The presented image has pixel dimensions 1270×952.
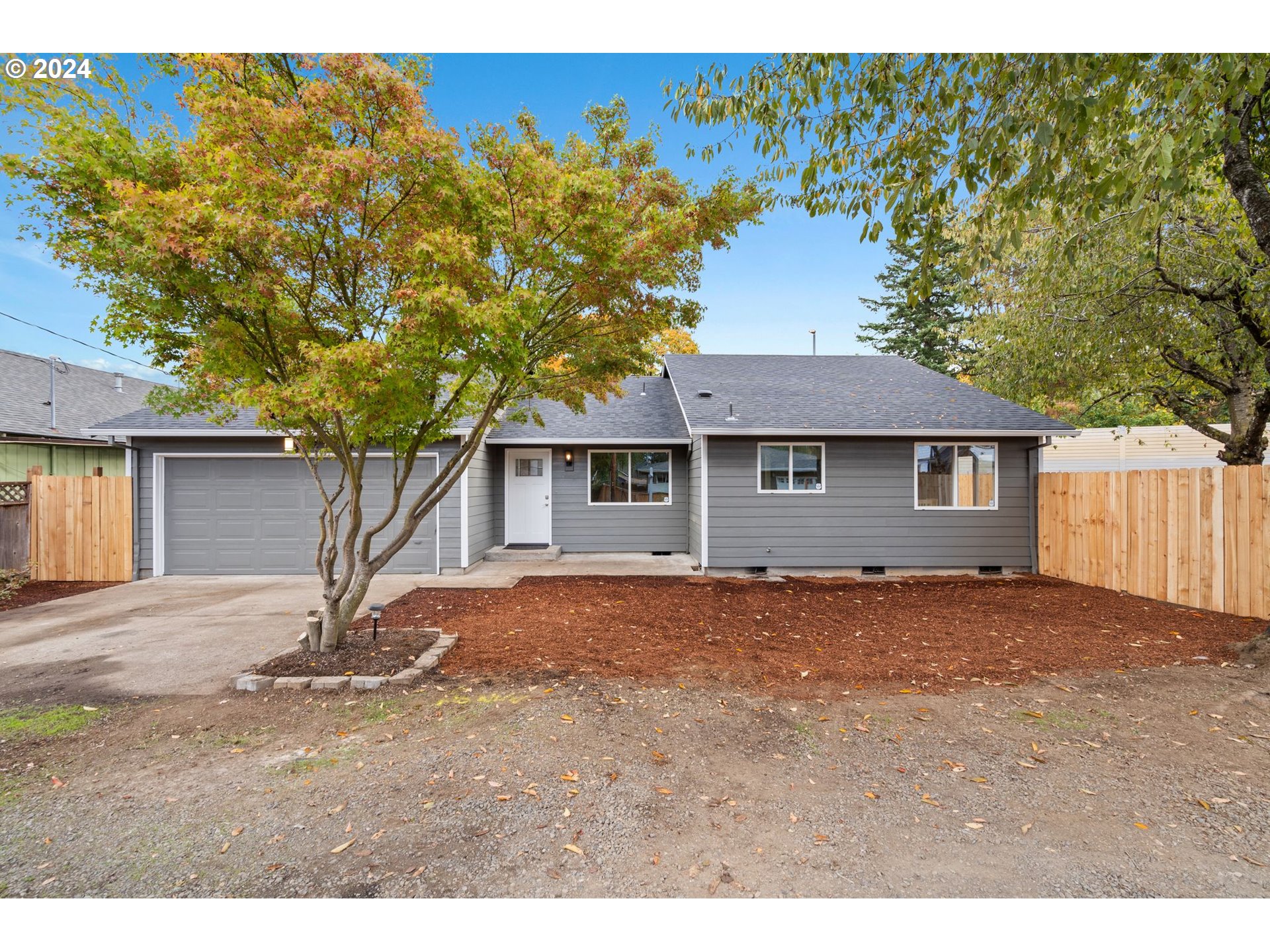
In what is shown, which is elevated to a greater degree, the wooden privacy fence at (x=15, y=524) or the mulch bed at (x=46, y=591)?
the wooden privacy fence at (x=15, y=524)

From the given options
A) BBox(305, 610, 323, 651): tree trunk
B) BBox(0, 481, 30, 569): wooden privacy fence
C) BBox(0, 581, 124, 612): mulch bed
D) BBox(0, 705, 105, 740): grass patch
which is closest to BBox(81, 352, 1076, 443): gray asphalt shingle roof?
BBox(0, 481, 30, 569): wooden privacy fence

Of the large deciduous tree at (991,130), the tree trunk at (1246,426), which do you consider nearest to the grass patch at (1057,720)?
the large deciduous tree at (991,130)

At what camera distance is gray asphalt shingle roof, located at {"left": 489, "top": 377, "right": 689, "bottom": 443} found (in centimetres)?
1015

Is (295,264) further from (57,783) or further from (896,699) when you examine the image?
(896,699)

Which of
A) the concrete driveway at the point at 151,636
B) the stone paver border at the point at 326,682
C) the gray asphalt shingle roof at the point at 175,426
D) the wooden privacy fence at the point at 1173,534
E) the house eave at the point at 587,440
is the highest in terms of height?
the gray asphalt shingle roof at the point at 175,426

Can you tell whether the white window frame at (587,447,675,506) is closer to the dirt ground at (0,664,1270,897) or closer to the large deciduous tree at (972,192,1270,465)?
the large deciduous tree at (972,192,1270,465)

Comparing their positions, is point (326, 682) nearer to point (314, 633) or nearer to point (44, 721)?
point (314, 633)

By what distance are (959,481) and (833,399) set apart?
2.45 meters

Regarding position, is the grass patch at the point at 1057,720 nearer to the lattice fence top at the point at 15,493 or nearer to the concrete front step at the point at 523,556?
the concrete front step at the point at 523,556

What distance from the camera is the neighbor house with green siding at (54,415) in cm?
1200

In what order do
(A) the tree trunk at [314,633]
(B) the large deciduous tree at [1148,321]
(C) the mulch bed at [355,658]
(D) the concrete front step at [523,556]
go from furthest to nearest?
1. (D) the concrete front step at [523,556]
2. (B) the large deciduous tree at [1148,321]
3. (A) the tree trunk at [314,633]
4. (C) the mulch bed at [355,658]

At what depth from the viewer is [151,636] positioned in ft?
17.8

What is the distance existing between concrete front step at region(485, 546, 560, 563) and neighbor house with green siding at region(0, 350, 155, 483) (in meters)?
7.61
